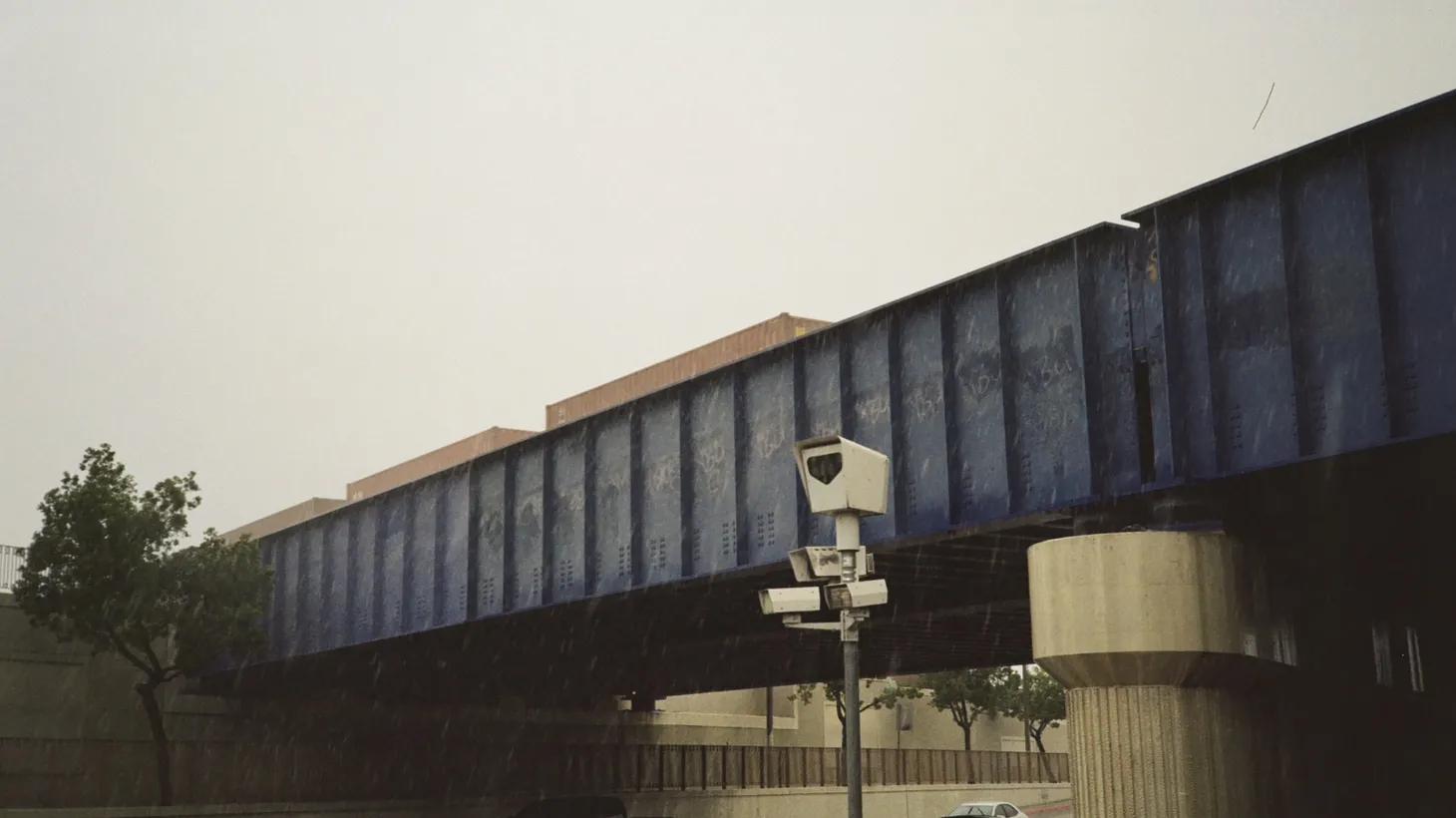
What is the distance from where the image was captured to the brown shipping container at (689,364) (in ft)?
101

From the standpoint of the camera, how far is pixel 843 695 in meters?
66.1

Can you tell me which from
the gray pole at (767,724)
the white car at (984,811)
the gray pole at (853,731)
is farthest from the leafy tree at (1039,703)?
the gray pole at (853,731)

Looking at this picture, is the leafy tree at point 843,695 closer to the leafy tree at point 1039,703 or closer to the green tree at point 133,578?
the leafy tree at point 1039,703

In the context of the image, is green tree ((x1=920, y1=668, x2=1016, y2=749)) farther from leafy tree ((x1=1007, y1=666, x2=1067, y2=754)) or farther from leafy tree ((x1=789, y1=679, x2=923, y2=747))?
leafy tree ((x1=1007, y1=666, x2=1067, y2=754))

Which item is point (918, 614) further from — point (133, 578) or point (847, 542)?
point (133, 578)

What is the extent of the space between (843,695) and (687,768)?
1142cm

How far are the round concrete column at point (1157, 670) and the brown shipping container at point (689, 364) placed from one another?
12.5m

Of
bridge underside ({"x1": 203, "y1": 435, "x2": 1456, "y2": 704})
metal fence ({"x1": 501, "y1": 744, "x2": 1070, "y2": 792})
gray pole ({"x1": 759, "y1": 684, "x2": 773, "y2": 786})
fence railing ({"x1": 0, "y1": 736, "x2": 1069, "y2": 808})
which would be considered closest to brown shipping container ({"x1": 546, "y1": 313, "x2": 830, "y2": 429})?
bridge underside ({"x1": 203, "y1": 435, "x2": 1456, "y2": 704})

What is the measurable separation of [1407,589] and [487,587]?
18449 mm

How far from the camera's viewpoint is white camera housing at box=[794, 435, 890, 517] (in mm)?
12609

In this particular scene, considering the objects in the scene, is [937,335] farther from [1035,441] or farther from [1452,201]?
[1452,201]

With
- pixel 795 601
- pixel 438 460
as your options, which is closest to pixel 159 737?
pixel 438 460

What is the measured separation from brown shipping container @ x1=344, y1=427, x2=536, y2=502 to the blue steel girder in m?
15.0

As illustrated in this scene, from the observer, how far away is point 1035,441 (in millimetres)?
19219
